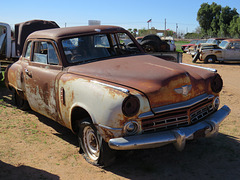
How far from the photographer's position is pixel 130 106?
321cm

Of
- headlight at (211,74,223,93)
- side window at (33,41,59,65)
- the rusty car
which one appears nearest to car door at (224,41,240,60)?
the rusty car

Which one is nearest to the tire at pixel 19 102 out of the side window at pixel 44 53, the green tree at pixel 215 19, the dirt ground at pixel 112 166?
the dirt ground at pixel 112 166

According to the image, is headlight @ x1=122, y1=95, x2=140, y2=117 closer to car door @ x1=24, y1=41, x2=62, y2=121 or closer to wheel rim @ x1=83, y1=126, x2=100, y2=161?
wheel rim @ x1=83, y1=126, x2=100, y2=161

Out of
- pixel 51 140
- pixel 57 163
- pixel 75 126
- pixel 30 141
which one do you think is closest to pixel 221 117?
pixel 75 126

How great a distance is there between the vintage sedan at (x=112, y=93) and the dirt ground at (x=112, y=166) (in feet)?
0.93

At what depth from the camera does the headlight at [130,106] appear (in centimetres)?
314

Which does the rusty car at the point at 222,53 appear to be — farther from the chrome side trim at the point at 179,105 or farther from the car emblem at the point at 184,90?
the car emblem at the point at 184,90

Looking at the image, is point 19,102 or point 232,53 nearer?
point 19,102

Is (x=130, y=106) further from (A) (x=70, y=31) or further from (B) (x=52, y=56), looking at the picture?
(A) (x=70, y=31)

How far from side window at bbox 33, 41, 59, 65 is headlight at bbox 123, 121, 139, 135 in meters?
1.77

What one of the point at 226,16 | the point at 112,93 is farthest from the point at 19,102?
the point at 226,16

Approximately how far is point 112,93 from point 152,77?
24.7 inches

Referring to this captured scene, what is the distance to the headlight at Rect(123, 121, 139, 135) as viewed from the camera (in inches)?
126

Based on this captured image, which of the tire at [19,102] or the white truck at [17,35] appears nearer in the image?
the tire at [19,102]
